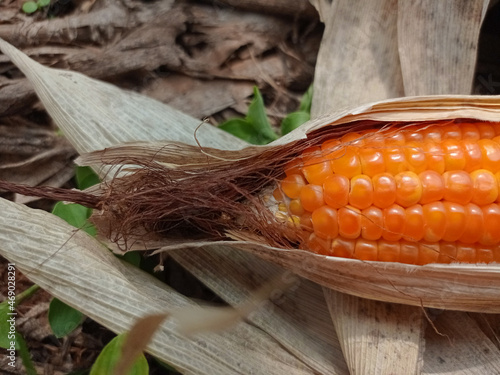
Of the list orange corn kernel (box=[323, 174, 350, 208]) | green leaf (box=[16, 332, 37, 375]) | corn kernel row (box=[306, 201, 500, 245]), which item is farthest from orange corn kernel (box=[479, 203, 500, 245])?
green leaf (box=[16, 332, 37, 375])

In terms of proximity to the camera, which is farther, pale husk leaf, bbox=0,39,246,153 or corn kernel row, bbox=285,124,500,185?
pale husk leaf, bbox=0,39,246,153

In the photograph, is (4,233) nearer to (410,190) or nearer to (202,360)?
(202,360)

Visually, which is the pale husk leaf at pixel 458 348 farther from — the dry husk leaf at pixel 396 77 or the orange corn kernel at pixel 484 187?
the orange corn kernel at pixel 484 187

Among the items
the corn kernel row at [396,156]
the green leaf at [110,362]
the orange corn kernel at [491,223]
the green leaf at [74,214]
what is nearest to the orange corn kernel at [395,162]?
the corn kernel row at [396,156]

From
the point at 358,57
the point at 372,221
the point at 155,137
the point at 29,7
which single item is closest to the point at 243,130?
the point at 155,137

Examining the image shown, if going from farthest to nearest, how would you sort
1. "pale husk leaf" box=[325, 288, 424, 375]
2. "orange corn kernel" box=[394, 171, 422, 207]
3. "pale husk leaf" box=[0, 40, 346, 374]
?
"pale husk leaf" box=[0, 40, 346, 374], "pale husk leaf" box=[325, 288, 424, 375], "orange corn kernel" box=[394, 171, 422, 207]

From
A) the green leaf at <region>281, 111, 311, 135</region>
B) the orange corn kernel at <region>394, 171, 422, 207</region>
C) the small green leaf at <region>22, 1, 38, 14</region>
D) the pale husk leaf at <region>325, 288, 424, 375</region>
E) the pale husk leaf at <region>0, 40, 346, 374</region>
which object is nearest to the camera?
the orange corn kernel at <region>394, 171, 422, 207</region>

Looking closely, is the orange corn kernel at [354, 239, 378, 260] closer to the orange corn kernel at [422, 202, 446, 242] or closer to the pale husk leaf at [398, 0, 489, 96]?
the orange corn kernel at [422, 202, 446, 242]
